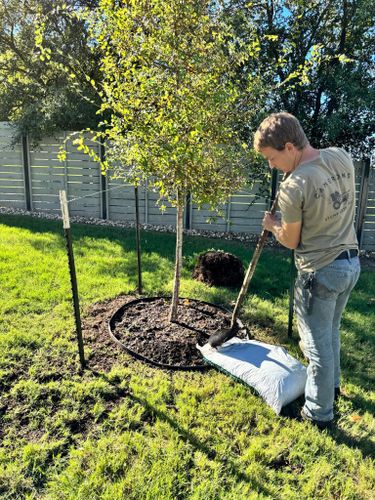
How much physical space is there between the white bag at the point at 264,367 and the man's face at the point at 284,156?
147 cm

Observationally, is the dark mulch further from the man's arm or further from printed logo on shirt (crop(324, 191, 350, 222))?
printed logo on shirt (crop(324, 191, 350, 222))

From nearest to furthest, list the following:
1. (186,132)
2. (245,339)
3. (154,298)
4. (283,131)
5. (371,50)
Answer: (283,131) → (186,132) → (245,339) → (154,298) → (371,50)

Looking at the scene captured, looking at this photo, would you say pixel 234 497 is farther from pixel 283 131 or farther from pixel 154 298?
pixel 154 298

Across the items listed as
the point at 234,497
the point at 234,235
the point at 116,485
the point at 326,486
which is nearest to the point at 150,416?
the point at 116,485

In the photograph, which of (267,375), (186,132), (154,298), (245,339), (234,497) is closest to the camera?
(234,497)

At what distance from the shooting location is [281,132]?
2393 millimetres

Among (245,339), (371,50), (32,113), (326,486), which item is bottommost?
(326,486)

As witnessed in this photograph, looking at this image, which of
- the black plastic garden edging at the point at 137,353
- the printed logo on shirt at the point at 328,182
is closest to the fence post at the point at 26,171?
the black plastic garden edging at the point at 137,353

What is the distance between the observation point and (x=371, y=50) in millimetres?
7250

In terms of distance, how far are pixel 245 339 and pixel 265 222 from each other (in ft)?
4.40

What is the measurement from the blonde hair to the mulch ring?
1.89 metres

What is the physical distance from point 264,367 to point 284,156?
1.56 metres

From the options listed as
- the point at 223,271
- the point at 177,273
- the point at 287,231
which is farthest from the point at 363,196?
the point at 287,231

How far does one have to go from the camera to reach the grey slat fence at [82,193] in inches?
324
